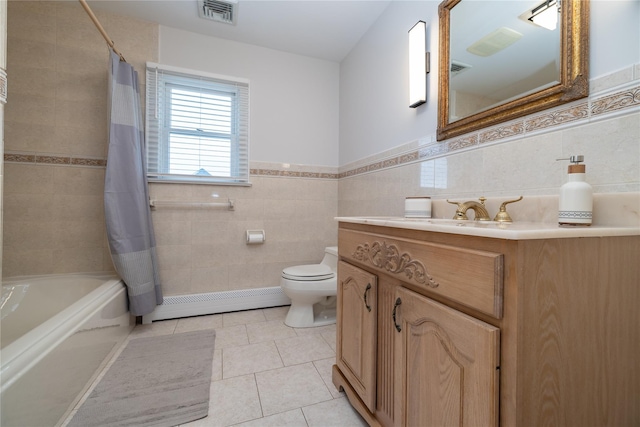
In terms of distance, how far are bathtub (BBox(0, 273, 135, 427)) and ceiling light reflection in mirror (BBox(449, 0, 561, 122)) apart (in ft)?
6.70

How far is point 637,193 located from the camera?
0.74 m

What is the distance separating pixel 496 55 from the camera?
1.17 meters

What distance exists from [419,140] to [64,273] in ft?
8.74

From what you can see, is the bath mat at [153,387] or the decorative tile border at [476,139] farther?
the bath mat at [153,387]

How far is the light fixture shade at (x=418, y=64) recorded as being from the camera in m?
1.53

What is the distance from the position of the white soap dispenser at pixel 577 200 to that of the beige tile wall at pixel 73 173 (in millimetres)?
2127

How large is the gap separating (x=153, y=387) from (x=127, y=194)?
1252 millimetres

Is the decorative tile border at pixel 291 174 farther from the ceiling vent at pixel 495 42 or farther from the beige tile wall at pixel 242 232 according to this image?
the ceiling vent at pixel 495 42

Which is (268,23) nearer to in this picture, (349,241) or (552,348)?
(349,241)

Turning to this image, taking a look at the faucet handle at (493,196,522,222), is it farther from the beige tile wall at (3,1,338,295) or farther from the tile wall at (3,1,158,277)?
the tile wall at (3,1,158,277)

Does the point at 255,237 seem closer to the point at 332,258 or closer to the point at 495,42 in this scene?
the point at 332,258

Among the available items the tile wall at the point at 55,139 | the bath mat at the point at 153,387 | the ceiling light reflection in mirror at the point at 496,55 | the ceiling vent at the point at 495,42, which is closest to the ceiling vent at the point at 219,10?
the tile wall at the point at 55,139

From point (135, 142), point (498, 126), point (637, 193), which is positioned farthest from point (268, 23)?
point (637, 193)

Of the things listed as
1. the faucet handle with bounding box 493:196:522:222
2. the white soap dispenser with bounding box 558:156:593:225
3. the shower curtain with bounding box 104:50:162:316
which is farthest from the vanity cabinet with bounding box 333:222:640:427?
the shower curtain with bounding box 104:50:162:316
